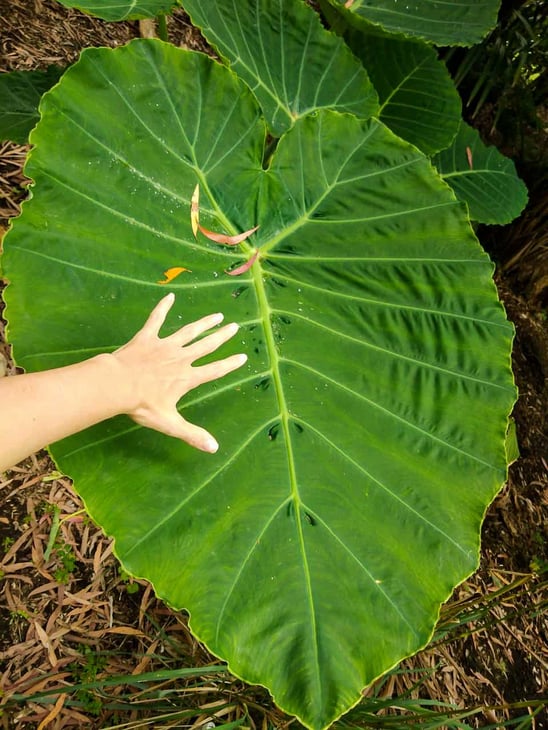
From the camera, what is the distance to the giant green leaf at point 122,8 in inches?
51.4

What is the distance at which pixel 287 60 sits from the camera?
170 centimetres

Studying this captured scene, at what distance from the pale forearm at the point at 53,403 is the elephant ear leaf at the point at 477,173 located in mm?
1894

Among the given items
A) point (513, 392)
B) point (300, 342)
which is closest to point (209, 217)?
point (300, 342)

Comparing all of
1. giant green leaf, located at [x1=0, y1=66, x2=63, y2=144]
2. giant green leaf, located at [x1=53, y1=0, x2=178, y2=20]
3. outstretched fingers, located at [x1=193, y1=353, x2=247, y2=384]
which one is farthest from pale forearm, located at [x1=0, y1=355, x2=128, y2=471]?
giant green leaf, located at [x1=0, y1=66, x2=63, y2=144]

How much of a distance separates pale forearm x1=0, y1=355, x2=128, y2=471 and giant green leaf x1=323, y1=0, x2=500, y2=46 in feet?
5.03

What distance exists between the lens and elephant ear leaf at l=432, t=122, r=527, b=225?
2.34m

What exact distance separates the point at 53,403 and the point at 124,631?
3.68ft

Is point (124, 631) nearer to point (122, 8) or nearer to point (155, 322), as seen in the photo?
point (155, 322)

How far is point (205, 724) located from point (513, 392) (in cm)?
119

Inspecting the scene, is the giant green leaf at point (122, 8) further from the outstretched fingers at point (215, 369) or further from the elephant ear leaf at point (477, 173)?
the elephant ear leaf at point (477, 173)

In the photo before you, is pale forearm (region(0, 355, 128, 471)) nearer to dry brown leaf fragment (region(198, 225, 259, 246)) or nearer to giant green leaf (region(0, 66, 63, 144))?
dry brown leaf fragment (region(198, 225, 259, 246))

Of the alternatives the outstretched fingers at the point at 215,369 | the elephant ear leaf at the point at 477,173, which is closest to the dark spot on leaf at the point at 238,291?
the outstretched fingers at the point at 215,369

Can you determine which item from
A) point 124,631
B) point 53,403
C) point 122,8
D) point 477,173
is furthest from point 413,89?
point 124,631

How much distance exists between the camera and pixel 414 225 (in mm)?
1345
